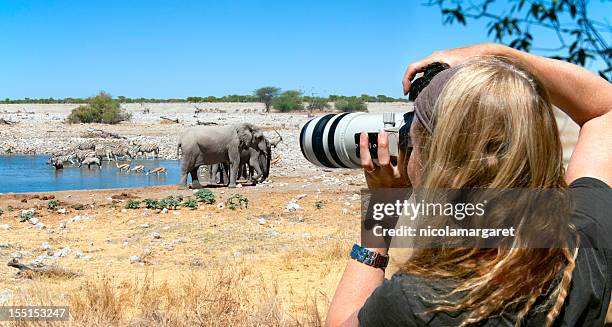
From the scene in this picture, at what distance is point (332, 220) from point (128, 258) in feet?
11.3

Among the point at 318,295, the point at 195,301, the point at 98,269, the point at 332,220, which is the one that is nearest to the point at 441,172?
the point at 195,301

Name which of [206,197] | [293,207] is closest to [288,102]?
[206,197]

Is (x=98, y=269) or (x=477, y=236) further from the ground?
(x=477, y=236)

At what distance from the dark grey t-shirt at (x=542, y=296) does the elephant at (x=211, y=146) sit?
580 inches

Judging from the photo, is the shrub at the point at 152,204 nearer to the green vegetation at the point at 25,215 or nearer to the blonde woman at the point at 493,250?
the green vegetation at the point at 25,215

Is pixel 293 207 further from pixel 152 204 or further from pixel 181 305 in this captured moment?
pixel 181 305

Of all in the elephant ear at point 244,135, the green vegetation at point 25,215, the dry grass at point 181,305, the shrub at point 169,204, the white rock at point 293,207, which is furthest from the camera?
the elephant ear at point 244,135

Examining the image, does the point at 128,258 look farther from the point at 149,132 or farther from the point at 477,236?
the point at 149,132

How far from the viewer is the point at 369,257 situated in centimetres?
166

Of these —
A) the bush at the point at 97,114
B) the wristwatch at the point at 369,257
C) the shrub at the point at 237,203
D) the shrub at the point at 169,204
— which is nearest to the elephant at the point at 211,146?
the shrub at the point at 237,203

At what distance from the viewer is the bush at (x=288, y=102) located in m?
62.2

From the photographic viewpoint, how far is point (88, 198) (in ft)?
42.7

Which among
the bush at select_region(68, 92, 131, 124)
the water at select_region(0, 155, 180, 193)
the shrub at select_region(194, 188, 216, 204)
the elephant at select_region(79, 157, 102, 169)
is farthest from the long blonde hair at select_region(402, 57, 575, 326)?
the bush at select_region(68, 92, 131, 124)

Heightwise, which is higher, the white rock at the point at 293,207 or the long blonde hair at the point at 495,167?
the long blonde hair at the point at 495,167
